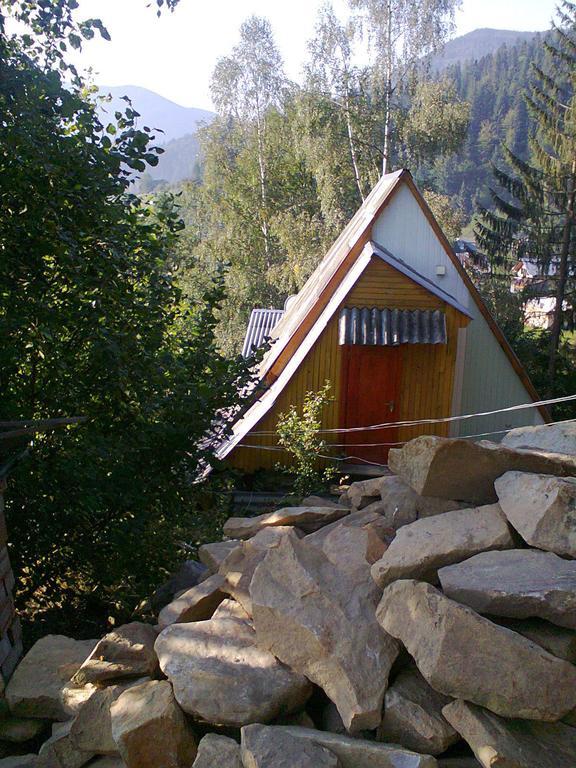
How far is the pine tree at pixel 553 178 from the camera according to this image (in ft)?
66.1

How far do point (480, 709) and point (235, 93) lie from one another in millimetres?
31982

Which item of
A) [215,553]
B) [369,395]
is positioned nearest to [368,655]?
[215,553]

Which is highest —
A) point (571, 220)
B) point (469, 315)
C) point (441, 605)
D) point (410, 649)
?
point (571, 220)

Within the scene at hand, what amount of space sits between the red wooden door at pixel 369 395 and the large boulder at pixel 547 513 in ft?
27.6

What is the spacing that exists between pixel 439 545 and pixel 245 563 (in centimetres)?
128

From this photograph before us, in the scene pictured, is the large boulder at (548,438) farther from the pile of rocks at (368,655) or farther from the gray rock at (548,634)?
the gray rock at (548,634)

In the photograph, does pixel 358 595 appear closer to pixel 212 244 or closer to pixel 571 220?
pixel 571 220

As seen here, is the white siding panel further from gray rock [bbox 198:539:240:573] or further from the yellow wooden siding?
gray rock [bbox 198:539:240:573]

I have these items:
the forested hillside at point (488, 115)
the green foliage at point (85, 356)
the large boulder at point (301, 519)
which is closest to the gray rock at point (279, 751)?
the large boulder at point (301, 519)

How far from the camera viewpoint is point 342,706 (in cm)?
326


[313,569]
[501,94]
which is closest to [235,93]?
[313,569]

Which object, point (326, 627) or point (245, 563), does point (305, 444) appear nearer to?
point (245, 563)

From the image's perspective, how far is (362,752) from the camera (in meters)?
2.98

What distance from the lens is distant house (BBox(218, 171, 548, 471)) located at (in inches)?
460
